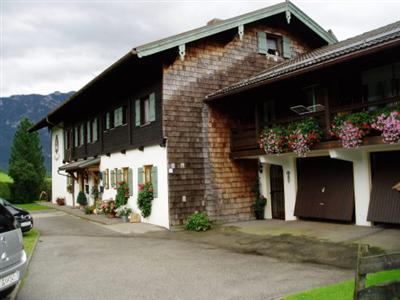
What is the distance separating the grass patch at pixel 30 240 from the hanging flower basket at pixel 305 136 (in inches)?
310

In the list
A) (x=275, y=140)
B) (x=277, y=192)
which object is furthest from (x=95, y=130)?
(x=275, y=140)

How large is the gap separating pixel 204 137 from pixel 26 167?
22730mm

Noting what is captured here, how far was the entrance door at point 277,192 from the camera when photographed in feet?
52.1

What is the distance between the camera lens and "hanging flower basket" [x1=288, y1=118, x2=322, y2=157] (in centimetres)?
1180

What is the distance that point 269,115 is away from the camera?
16.2 metres

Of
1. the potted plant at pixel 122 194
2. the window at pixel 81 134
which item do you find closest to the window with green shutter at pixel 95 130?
the window at pixel 81 134

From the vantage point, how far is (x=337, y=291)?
19.8 feet

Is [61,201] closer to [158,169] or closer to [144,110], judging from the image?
[144,110]

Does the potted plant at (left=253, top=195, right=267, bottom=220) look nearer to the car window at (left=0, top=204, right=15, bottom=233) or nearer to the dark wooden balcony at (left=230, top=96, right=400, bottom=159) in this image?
the dark wooden balcony at (left=230, top=96, right=400, bottom=159)

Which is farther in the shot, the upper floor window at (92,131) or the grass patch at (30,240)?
the upper floor window at (92,131)

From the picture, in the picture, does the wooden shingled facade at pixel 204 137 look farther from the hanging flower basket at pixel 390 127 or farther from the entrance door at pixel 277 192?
the hanging flower basket at pixel 390 127

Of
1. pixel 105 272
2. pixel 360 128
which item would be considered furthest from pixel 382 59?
pixel 105 272

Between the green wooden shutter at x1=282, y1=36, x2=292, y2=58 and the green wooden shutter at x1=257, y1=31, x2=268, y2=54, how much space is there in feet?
3.81

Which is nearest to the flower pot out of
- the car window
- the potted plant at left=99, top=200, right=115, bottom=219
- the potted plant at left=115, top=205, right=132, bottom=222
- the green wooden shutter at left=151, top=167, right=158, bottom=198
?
the green wooden shutter at left=151, top=167, right=158, bottom=198
